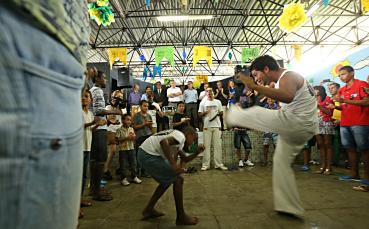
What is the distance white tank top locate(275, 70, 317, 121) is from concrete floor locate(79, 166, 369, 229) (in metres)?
1.01

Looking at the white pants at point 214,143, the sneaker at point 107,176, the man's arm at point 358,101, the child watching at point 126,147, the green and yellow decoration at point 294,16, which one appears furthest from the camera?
the white pants at point 214,143

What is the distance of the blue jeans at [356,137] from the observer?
3.77 meters

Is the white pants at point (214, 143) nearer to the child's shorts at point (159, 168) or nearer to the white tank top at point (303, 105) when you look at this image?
the child's shorts at point (159, 168)

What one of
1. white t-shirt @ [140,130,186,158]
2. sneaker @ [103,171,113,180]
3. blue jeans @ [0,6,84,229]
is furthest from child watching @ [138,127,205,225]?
sneaker @ [103,171,113,180]

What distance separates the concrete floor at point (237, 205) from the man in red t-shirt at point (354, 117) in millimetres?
529

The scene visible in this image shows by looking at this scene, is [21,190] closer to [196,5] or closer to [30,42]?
[30,42]

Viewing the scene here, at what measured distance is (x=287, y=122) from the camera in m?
2.41

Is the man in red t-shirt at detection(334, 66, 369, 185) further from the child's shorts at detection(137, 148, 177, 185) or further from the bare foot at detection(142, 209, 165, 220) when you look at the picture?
the bare foot at detection(142, 209, 165, 220)

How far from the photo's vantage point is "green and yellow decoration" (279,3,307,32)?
545 centimetres

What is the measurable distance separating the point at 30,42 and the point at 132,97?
25.9 ft

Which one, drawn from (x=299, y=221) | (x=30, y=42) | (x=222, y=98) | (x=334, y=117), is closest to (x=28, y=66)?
(x=30, y=42)

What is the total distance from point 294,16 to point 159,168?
4842mm

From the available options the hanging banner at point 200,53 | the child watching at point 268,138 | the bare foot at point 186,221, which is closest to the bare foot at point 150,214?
the bare foot at point 186,221

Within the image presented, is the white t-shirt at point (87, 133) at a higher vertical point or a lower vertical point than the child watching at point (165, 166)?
higher
